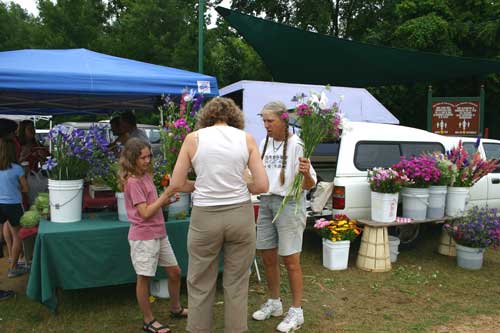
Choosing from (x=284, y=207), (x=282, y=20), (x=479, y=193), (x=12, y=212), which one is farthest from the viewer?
(x=282, y=20)

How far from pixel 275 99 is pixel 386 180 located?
16.7ft

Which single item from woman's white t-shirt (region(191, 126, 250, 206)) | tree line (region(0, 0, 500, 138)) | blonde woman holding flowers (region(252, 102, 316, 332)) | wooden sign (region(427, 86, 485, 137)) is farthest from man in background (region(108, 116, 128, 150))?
tree line (region(0, 0, 500, 138))

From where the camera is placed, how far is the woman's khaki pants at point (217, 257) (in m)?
2.51

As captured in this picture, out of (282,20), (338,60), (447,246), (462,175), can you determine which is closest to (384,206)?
(462,175)

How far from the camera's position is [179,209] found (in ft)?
12.5

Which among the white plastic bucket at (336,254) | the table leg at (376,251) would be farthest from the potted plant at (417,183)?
the white plastic bucket at (336,254)

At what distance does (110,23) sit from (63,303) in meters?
Answer: 19.4

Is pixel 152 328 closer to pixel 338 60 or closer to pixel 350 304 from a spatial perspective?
pixel 350 304

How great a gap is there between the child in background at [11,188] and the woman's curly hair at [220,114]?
2.42m

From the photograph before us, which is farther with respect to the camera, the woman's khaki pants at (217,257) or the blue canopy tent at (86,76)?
the blue canopy tent at (86,76)

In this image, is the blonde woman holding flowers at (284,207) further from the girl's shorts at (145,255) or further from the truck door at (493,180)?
the truck door at (493,180)

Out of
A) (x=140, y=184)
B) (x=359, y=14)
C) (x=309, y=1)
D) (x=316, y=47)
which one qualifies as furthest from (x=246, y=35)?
(x=359, y=14)

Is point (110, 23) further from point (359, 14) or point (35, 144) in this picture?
point (35, 144)

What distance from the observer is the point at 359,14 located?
19.1 metres
